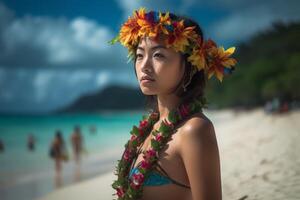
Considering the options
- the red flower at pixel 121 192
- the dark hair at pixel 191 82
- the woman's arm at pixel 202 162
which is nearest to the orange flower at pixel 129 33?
the dark hair at pixel 191 82

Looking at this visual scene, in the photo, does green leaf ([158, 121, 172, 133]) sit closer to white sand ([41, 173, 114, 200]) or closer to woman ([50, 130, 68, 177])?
white sand ([41, 173, 114, 200])

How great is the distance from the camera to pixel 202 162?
2.41 m

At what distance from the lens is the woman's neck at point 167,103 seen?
287 centimetres

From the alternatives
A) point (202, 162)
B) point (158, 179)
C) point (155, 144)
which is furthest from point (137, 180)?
point (202, 162)

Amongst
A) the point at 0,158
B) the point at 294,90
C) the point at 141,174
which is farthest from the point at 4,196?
the point at 294,90

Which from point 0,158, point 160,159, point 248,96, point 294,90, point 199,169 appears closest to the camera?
point 199,169

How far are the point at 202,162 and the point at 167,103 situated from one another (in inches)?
23.8

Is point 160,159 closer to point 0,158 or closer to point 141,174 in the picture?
point 141,174

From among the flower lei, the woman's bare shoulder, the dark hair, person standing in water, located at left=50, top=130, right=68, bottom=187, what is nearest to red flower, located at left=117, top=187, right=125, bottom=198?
the flower lei

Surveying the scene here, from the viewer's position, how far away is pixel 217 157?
2.46 m

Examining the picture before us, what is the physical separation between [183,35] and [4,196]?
10105mm

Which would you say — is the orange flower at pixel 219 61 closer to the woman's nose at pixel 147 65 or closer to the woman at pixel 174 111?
the woman at pixel 174 111

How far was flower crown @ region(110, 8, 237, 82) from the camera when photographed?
272cm

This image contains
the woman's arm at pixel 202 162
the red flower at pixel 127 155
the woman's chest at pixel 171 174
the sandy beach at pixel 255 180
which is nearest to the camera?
the woman's arm at pixel 202 162
